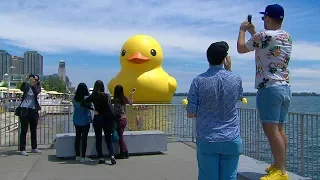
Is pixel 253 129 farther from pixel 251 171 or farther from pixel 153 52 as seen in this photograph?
pixel 153 52

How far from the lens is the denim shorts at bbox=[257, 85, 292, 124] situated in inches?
167

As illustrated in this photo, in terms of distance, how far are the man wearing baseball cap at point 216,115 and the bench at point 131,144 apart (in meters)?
4.93

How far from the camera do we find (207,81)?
358cm

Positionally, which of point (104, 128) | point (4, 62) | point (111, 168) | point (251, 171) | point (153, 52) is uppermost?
point (4, 62)

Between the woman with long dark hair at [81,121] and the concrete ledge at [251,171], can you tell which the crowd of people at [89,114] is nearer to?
the woman with long dark hair at [81,121]

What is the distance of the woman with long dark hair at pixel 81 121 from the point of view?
25.8 ft

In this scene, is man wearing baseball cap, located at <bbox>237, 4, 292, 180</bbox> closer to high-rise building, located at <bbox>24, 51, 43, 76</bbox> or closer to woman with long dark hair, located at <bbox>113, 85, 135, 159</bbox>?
woman with long dark hair, located at <bbox>113, 85, 135, 159</bbox>

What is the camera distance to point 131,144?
854 cm

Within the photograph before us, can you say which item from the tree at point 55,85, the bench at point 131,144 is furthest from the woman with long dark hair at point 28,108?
the tree at point 55,85

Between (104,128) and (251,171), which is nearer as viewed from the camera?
(251,171)

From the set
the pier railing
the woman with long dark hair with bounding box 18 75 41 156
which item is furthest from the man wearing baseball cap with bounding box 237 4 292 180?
the woman with long dark hair with bounding box 18 75 41 156

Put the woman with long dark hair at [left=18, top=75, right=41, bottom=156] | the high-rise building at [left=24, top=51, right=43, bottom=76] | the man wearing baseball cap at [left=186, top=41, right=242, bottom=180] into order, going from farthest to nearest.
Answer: the high-rise building at [left=24, top=51, right=43, bottom=76]
the woman with long dark hair at [left=18, top=75, right=41, bottom=156]
the man wearing baseball cap at [left=186, top=41, right=242, bottom=180]

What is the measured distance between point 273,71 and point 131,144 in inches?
192

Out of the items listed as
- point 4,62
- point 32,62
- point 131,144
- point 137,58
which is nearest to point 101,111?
point 131,144
